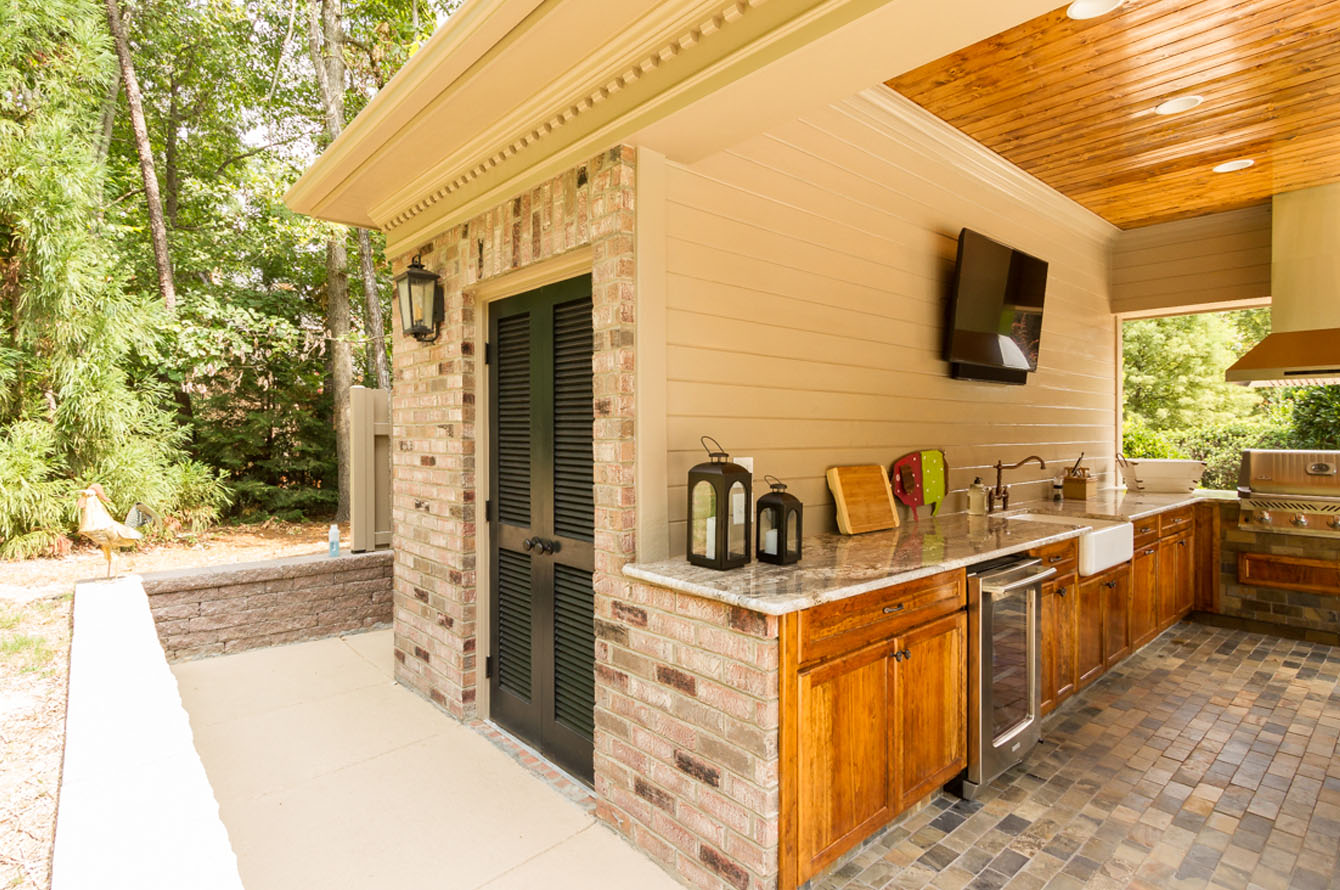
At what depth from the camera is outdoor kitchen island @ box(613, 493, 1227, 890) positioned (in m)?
1.74

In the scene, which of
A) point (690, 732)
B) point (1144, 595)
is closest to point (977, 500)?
point (1144, 595)

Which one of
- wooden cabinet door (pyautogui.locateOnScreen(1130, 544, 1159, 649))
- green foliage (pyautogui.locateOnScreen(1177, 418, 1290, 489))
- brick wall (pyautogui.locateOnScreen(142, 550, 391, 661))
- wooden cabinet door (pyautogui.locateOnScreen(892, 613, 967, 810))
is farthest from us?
green foliage (pyautogui.locateOnScreen(1177, 418, 1290, 489))

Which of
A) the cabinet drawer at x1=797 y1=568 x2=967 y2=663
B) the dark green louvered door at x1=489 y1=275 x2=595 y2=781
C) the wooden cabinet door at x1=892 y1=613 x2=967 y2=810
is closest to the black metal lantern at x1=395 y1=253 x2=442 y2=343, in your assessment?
the dark green louvered door at x1=489 y1=275 x2=595 y2=781

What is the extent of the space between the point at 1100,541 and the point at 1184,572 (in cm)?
207

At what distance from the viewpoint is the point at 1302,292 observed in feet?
13.7

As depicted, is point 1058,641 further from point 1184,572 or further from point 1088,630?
point 1184,572

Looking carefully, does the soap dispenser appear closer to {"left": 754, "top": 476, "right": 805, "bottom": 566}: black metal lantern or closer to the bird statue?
{"left": 754, "top": 476, "right": 805, "bottom": 566}: black metal lantern

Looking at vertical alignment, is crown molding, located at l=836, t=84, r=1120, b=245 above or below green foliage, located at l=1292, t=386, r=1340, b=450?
above

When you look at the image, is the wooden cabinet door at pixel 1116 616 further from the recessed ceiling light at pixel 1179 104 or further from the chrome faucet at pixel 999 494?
the recessed ceiling light at pixel 1179 104

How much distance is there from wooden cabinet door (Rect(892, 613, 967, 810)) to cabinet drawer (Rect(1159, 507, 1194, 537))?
8.31ft

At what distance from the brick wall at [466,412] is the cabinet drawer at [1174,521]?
3.63 metres

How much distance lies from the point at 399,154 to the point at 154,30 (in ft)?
26.9

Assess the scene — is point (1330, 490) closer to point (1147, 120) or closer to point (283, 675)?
point (1147, 120)

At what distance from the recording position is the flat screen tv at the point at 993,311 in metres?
3.40
